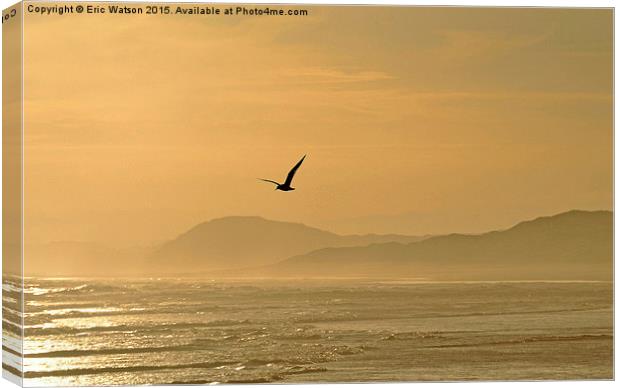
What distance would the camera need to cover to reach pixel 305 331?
9648 mm

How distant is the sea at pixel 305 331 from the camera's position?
31.0 ft

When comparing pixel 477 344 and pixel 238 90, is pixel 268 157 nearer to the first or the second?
pixel 238 90

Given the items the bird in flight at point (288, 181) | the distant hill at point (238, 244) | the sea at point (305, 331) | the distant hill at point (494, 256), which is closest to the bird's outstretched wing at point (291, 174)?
the bird in flight at point (288, 181)

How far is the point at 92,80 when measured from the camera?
9445 mm

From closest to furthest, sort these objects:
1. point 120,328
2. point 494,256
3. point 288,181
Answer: point 120,328 < point 288,181 < point 494,256

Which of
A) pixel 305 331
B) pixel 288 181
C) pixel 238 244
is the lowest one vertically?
pixel 305 331

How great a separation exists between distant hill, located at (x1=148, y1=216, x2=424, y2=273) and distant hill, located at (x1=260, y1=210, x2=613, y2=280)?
0.08 m

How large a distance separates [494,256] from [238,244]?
1.85m

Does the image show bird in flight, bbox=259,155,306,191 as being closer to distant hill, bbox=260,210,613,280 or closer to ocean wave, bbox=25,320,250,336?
distant hill, bbox=260,210,613,280

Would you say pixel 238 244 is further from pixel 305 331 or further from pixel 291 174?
pixel 305 331

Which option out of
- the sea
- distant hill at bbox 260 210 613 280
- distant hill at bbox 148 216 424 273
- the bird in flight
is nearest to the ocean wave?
the sea

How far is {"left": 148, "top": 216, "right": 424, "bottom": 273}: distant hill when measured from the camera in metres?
9.54

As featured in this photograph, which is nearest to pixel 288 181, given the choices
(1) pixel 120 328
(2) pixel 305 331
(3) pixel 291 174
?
(3) pixel 291 174

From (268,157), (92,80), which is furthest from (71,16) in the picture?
(268,157)
